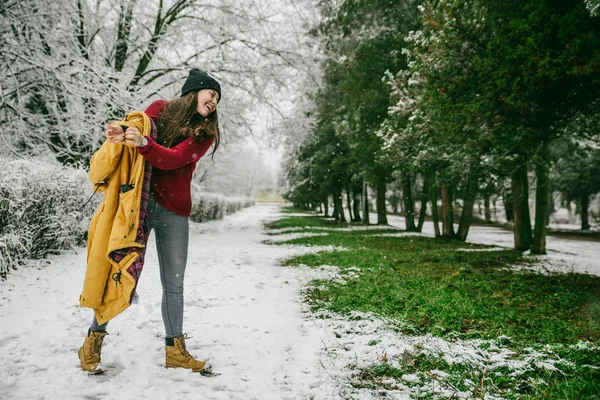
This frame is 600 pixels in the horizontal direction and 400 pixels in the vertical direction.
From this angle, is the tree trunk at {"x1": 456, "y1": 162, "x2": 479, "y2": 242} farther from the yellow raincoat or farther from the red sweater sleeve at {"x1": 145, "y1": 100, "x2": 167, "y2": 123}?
the yellow raincoat

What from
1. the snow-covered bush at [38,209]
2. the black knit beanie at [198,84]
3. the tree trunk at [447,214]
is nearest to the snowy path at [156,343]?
the snow-covered bush at [38,209]

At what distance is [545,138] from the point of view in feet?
22.2

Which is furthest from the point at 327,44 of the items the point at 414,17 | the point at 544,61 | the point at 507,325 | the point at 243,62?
the point at 507,325

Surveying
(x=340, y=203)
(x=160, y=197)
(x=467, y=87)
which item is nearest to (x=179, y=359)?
(x=160, y=197)

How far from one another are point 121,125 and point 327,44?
1254 cm

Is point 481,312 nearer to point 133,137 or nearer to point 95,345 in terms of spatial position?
point 95,345

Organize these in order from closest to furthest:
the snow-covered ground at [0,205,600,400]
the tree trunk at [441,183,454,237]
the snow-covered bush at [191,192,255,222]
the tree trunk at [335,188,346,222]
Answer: the snow-covered ground at [0,205,600,400], the tree trunk at [441,183,454,237], the snow-covered bush at [191,192,255,222], the tree trunk at [335,188,346,222]

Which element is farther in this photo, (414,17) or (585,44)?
(414,17)

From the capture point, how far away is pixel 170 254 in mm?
2564

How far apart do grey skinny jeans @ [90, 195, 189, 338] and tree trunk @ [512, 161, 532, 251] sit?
10438mm

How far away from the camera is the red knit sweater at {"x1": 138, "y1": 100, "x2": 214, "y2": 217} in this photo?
2.35 metres

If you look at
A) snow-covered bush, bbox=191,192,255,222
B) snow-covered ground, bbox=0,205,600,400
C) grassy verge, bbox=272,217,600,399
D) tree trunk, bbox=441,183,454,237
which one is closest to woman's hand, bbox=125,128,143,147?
snow-covered ground, bbox=0,205,600,400

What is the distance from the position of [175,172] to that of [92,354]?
137cm

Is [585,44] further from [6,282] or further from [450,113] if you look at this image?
[6,282]
